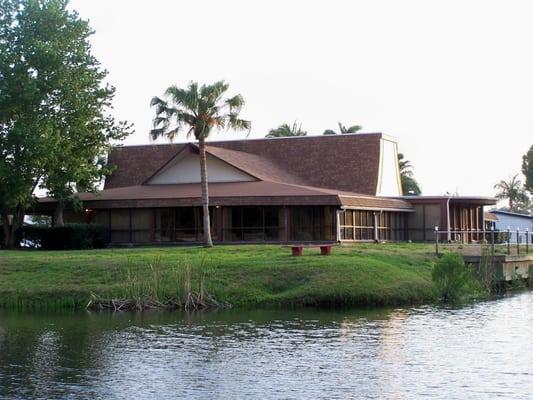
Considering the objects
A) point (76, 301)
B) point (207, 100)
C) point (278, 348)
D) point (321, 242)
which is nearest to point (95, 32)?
point (207, 100)

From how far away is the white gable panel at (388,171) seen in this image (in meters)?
57.6

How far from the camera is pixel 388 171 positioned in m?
59.5

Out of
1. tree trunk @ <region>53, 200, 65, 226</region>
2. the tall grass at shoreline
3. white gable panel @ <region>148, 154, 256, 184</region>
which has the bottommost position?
the tall grass at shoreline

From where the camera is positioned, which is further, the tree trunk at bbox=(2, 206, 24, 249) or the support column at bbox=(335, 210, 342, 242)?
the tree trunk at bbox=(2, 206, 24, 249)

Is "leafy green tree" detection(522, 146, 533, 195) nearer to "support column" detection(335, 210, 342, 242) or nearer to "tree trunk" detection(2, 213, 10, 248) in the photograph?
"support column" detection(335, 210, 342, 242)

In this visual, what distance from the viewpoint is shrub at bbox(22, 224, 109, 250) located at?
159 ft

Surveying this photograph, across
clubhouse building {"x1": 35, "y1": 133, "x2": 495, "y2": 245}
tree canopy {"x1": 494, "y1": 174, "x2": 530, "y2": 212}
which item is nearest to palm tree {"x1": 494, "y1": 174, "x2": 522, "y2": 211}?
tree canopy {"x1": 494, "y1": 174, "x2": 530, "y2": 212}

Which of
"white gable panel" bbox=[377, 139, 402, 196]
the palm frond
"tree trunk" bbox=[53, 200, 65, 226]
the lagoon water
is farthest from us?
"white gable panel" bbox=[377, 139, 402, 196]

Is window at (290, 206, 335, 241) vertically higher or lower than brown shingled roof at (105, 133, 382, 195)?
lower

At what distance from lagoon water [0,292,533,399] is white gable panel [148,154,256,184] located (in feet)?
76.0

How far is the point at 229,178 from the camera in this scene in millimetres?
53062

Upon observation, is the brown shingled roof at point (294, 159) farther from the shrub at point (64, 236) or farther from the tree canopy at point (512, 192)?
the tree canopy at point (512, 192)

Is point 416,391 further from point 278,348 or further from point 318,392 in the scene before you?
point 278,348

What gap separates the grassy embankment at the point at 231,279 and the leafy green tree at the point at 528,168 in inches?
2170
